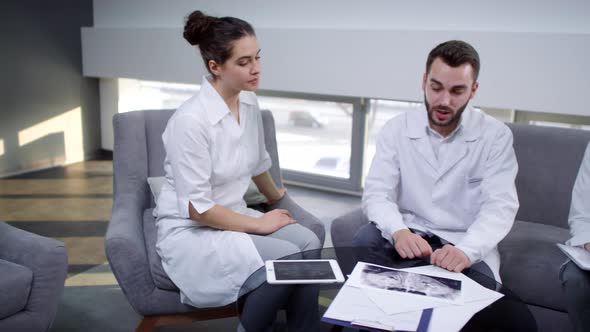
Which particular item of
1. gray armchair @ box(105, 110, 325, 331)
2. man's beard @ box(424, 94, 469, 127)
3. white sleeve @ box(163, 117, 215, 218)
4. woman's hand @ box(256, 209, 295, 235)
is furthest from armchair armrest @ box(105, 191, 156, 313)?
man's beard @ box(424, 94, 469, 127)

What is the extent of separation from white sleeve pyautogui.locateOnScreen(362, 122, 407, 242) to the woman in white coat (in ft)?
0.78

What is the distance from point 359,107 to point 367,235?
7.38 feet

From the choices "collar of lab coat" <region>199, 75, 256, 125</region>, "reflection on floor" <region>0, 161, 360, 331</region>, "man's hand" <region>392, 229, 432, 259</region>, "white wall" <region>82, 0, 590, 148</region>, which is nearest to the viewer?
"man's hand" <region>392, 229, 432, 259</region>

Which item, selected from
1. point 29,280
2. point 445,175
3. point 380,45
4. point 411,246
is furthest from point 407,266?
point 380,45

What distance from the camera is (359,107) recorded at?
407 cm

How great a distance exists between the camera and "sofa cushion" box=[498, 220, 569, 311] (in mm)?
1933

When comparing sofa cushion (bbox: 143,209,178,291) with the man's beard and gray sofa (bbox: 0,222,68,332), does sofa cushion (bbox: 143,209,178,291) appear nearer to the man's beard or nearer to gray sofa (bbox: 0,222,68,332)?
gray sofa (bbox: 0,222,68,332)

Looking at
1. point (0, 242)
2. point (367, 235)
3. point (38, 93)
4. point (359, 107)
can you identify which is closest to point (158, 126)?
point (0, 242)

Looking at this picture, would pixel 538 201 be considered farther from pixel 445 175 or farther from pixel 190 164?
pixel 190 164

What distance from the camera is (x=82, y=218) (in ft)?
11.6

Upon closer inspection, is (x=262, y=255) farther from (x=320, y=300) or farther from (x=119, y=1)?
(x=119, y=1)

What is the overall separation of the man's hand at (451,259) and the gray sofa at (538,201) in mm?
506

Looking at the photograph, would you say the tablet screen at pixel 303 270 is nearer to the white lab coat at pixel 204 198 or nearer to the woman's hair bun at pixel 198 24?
the white lab coat at pixel 204 198

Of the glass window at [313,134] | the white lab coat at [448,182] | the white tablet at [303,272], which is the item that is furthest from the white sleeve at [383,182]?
the glass window at [313,134]
